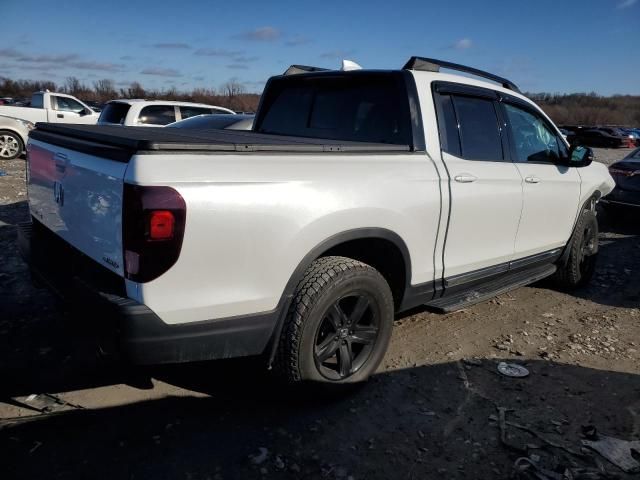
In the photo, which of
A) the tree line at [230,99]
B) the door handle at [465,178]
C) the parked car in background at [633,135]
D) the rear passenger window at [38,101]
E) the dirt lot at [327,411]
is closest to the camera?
the dirt lot at [327,411]

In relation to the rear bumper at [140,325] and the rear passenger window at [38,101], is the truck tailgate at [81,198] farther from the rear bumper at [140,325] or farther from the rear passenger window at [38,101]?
the rear passenger window at [38,101]

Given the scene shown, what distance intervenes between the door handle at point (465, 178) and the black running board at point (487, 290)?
79 cm

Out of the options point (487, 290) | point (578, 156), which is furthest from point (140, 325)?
point (578, 156)

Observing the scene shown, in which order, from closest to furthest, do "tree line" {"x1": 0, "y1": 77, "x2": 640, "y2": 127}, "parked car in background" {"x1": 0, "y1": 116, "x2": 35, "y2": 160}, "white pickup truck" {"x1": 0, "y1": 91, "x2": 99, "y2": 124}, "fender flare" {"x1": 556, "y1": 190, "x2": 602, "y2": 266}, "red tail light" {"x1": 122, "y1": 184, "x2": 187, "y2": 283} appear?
"red tail light" {"x1": 122, "y1": 184, "x2": 187, "y2": 283} < "fender flare" {"x1": 556, "y1": 190, "x2": 602, "y2": 266} < "parked car in background" {"x1": 0, "y1": 116, "x2": 35, "y2": 160} < "white pickup truck" {"x1": 0, "y1": 91, "x2": 99, "y2": 124} < "tree line" {"x1": 0, "y1": 77, "x2": 640, "y2": 127}

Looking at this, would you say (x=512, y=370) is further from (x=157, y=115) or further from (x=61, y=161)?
(x=157, y=115)

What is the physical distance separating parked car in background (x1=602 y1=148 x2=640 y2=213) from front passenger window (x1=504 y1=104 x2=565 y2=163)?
4091 millimetres

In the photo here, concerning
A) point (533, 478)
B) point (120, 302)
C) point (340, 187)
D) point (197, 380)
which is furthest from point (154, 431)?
point (533, 478)

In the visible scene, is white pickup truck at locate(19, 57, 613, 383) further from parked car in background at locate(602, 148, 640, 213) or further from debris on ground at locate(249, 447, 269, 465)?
parked car in background at locate(602, 148, 640, 213)

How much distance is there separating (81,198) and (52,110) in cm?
1427

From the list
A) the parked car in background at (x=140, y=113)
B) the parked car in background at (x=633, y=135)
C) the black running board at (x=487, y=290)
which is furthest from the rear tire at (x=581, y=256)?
the parked car in background at (x=633, y=135)

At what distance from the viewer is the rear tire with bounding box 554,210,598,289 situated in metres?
4.72

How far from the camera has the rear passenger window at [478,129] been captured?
3.43m

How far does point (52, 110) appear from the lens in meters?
14.4

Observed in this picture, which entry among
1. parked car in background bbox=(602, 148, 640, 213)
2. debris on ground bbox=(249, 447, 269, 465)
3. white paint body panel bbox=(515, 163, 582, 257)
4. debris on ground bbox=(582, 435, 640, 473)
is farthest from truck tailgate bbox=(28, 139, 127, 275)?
parked car in background bbox=(602, 148, 640, 213)
